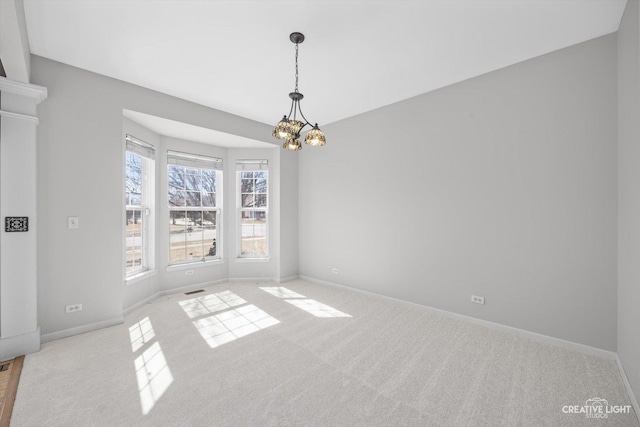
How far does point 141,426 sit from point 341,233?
136 inches

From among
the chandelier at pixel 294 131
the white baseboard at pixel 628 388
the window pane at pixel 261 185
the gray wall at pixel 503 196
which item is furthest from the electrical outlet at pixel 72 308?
the white baseboard at pixel 628 388

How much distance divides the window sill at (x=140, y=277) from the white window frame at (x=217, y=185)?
0.38 meters

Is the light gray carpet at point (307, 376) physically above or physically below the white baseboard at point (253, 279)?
below

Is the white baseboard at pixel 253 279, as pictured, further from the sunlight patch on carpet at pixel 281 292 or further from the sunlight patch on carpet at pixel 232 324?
the sunlight patch on carpet at pixel 232 324

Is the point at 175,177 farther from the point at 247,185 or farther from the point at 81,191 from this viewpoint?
the point at 81,191

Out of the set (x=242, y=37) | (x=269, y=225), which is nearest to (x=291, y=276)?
(x=269, y=225)

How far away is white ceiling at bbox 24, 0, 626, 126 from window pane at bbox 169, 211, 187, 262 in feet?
6.62

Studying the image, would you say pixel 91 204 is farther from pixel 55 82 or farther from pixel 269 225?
pixel 269 225

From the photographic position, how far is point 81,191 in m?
2.93

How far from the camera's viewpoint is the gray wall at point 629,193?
1860 mm

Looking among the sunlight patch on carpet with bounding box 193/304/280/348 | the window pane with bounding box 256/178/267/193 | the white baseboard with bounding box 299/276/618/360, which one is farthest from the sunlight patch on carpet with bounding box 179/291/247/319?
the white baseboard with bounding box 299/276/618/360

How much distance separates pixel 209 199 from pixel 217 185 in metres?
0.30

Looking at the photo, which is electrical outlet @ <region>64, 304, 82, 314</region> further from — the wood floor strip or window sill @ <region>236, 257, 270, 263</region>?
window sill @ <region>236, 257, 270, 263</region>

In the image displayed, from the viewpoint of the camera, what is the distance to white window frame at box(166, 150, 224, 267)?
4.39 meters
